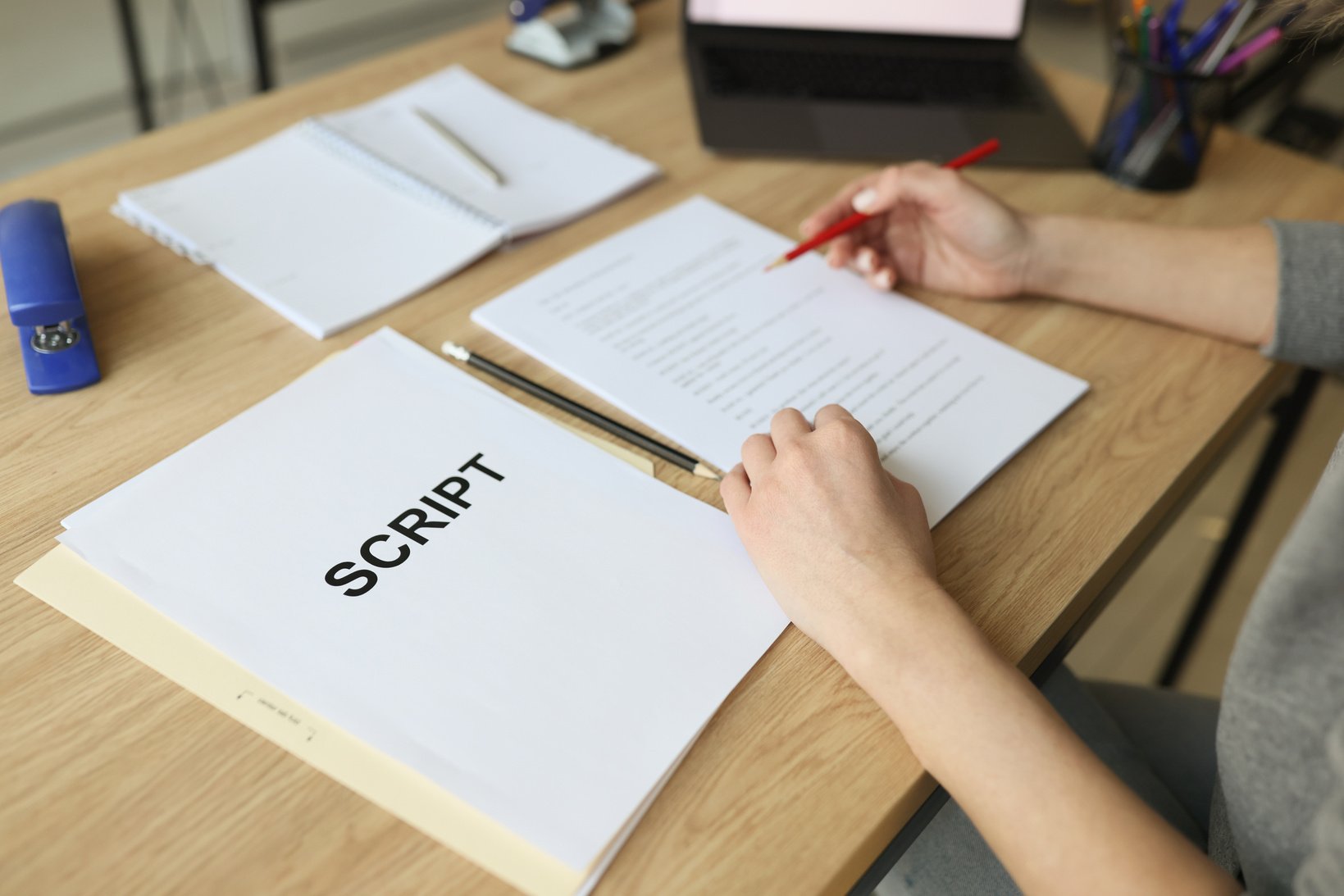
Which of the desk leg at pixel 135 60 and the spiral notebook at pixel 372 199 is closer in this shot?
the spiral notebook at pixel 372 199

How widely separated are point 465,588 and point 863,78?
0.80 meters

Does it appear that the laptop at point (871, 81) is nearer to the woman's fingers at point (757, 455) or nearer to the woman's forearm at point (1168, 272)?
the woman's forearm at point (1168, 272)

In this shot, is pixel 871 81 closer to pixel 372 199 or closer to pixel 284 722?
pixel 372 199

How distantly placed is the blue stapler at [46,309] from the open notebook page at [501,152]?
31 centimetres

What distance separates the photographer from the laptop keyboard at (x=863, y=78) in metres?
1.11

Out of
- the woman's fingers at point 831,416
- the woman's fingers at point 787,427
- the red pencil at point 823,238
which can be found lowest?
the woman's fingers at point 787,427

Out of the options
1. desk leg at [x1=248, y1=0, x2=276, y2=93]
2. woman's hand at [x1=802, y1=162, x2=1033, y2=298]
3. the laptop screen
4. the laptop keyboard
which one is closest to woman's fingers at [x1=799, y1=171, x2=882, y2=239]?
woman's hand at [x1=802, y1=162, x2=1033, y2=298]

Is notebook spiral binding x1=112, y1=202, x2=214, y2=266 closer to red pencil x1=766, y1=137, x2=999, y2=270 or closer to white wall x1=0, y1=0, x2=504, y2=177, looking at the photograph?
red pencil x1=766, y1=137, x2=999, y2=270

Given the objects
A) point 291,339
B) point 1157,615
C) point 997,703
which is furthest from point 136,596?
point 1157,615

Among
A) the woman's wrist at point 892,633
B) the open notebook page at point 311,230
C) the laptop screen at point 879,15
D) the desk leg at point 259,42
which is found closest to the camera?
the woman's wrist at point 892,633

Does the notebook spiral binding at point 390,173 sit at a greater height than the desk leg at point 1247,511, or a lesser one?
greater

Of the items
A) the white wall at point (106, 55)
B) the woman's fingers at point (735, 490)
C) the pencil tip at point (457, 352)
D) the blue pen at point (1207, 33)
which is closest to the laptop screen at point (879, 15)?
the blue pen at point (1207, 33)

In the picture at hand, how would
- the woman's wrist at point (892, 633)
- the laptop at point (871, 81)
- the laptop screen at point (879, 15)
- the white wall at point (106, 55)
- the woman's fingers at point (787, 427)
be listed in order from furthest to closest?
the white wall at point (106, 55), the laptop screen at point (879, 15), the laptop at point (871, 81), the woman's fingers at point (787, 427), the woman's wrist at point (892, 633)

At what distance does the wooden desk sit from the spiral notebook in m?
0.02
